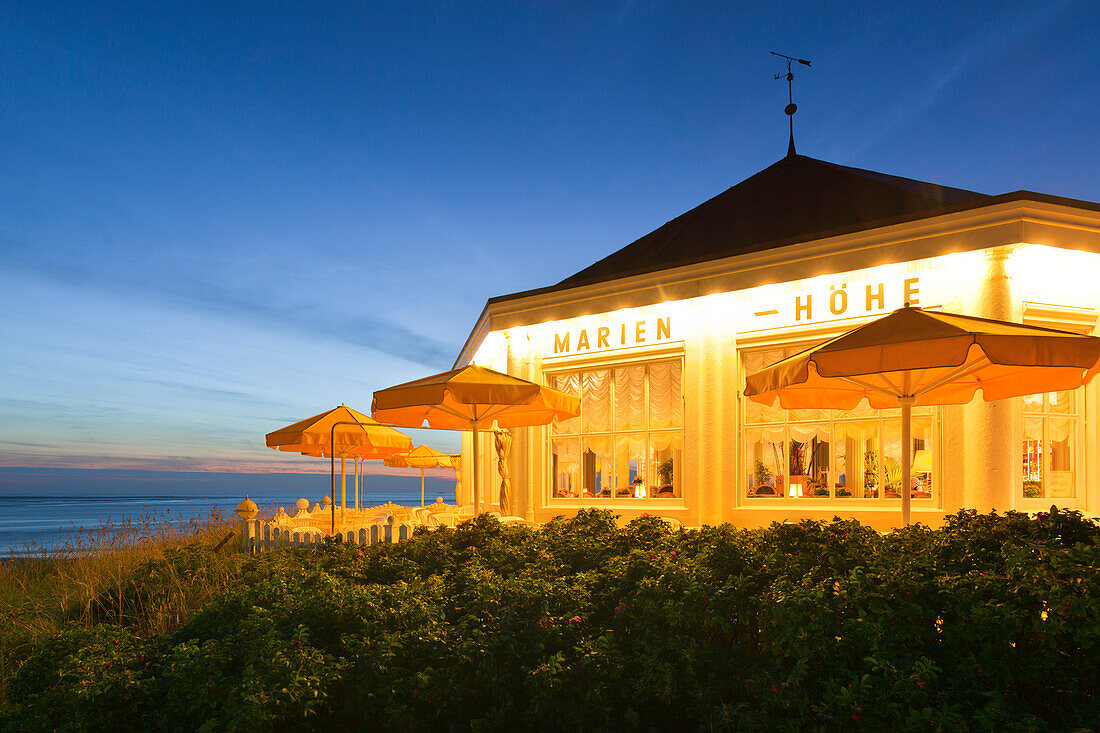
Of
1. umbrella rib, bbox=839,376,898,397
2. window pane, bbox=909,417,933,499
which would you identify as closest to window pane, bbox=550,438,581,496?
window pane, bbox=909,417,933,499

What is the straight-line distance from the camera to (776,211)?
38.8ft

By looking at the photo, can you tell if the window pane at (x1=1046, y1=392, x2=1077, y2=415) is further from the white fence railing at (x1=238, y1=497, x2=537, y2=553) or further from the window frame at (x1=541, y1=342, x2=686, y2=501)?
the white fence railing at (x1=238, y1=497, x2=537, y2=553)

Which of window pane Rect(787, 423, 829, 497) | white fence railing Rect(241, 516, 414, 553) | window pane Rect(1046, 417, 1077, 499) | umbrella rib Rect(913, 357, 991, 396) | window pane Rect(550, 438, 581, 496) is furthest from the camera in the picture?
window pane Rect(550, 438, 581, 496)

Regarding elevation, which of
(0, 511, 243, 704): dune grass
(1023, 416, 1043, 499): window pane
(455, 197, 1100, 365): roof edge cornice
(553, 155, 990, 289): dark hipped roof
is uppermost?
(553, 155, 990, 289): dark hipped roof

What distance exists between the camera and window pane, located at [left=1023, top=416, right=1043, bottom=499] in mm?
7637

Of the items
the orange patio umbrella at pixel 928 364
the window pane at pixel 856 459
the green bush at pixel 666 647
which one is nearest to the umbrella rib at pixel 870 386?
the orange patio umbrella at pixel 928 364

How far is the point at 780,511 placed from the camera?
28.3 ft

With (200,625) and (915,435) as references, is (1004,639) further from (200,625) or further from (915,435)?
(915,435)

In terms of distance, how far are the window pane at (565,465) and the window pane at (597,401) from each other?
39 centimetres

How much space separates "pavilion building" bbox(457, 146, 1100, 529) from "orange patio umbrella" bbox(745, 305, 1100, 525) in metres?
0.90

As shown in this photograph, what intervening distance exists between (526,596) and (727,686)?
128 centimetres

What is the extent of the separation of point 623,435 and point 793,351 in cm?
264

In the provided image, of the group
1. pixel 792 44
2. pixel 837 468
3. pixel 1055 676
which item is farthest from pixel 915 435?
pixel 792 44

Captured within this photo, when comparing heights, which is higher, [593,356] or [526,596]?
[593,356]
